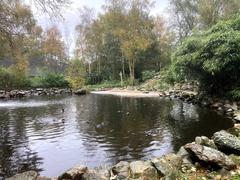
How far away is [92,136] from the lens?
1098cm

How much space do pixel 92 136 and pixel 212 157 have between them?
5.59 metres

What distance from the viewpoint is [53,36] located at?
5219 cm

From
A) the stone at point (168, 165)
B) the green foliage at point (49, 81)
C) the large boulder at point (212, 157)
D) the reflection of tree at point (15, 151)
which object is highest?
the green foliage at point (49, 81)

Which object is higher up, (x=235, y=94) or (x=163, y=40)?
(x=163, y=40)

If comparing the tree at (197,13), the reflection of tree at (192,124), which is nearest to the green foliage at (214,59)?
the reflection of tree at (192,124)

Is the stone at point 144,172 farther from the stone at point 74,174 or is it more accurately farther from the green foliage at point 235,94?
the green foliage at point 235,94

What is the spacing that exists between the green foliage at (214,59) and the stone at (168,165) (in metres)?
10.2

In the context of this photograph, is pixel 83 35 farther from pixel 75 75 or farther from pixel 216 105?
pixel 216 105

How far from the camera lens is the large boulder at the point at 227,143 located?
7.02 metres

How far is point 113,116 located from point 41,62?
43.6m

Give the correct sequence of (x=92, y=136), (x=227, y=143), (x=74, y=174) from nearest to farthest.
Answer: (x=74, y=174), (x=227, y=143), (x=92, y=136)

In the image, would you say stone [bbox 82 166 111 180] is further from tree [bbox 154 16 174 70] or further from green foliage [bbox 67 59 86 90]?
tree [bbox 154 16 174 70]

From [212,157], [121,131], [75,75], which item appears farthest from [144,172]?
[75,75]

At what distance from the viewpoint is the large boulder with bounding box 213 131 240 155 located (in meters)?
7.02
